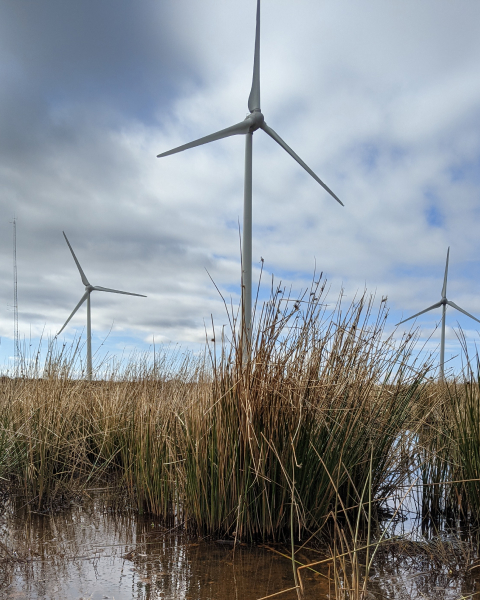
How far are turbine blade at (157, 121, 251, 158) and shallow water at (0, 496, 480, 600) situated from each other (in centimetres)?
1009

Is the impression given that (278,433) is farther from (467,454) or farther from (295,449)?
(467,454)

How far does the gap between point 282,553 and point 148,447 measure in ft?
6.44

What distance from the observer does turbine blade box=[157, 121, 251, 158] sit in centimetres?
1230

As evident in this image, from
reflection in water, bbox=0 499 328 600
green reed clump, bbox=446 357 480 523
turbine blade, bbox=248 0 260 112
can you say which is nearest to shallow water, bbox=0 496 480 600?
reflection in water, bbox=0 499 328 600

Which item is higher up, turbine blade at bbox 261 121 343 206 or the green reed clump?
turbine blade at bbox 261 121 343 206

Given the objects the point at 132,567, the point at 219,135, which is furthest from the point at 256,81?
the point at 132,567

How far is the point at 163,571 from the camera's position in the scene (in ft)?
12.1

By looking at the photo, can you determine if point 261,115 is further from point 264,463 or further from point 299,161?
point 264,463

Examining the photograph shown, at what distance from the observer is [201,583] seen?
3488 mm

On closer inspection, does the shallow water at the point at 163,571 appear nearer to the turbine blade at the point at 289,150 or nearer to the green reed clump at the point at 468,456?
the green reed clump at the point at 468,456

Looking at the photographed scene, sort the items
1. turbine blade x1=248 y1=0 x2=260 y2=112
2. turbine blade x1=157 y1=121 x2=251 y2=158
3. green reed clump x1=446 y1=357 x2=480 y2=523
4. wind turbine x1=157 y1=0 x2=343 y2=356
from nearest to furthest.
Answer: green reed clump x1=446 y1=357 x2=480 y2=523 → wind turbine x1=157 y1=0 x2=343 y2=356 → turbine blade x1=157 y1=121 x2=251 y2=158 → turbine blade x1=248 y1=0 x2=260 y2=112

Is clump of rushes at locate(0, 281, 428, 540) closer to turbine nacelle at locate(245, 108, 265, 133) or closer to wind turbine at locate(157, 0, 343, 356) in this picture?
wind turbine at locate(157, 0, 343, 356)

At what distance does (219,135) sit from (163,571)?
1102 cm

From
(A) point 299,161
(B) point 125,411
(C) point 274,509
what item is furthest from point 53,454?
(A) point 299,161
